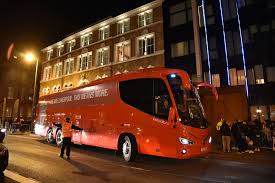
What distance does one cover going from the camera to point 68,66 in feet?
114

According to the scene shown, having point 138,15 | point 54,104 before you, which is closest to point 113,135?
point 54,104

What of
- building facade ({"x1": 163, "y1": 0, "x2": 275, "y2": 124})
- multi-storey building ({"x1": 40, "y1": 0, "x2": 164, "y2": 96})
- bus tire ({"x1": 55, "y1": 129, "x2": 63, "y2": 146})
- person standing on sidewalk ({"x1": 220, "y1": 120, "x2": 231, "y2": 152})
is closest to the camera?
person standing on sidewalk ({"x1": 220, "y1": 120, "x2": 231, "y2": 152})

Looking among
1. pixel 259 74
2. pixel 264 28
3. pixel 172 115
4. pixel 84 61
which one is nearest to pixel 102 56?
pixel 84 61

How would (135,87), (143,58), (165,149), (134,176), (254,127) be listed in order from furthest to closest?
1. (143,58)
2. (254,127)
3. (135,87)
4. (165,149)
5. (134,176)

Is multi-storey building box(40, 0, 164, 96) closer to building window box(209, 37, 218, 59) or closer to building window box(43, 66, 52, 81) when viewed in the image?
building window box(43, 66, 52, 81)

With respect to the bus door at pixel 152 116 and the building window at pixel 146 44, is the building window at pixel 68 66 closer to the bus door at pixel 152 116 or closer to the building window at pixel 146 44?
the building window at pixel 146 44

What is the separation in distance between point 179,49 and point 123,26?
28.6ft

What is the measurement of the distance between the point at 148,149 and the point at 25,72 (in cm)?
4970

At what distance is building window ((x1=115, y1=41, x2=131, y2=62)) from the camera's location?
27614mm

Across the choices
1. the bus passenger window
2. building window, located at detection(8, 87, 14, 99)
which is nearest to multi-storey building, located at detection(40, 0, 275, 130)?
the bus passenger window

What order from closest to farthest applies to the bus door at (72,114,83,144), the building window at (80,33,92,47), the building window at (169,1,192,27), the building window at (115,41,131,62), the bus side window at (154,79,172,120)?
the bus side window at (154,79,172,120), the bus door at (72,114,83,144), the building window at (169,1,192,27), the building window at (115,41,131,62), the building window at (80,33,92,47)

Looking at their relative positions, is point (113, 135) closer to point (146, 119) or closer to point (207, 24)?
point (146, 119)

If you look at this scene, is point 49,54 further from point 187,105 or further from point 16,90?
point 187,105

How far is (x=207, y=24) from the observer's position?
23469 mm
